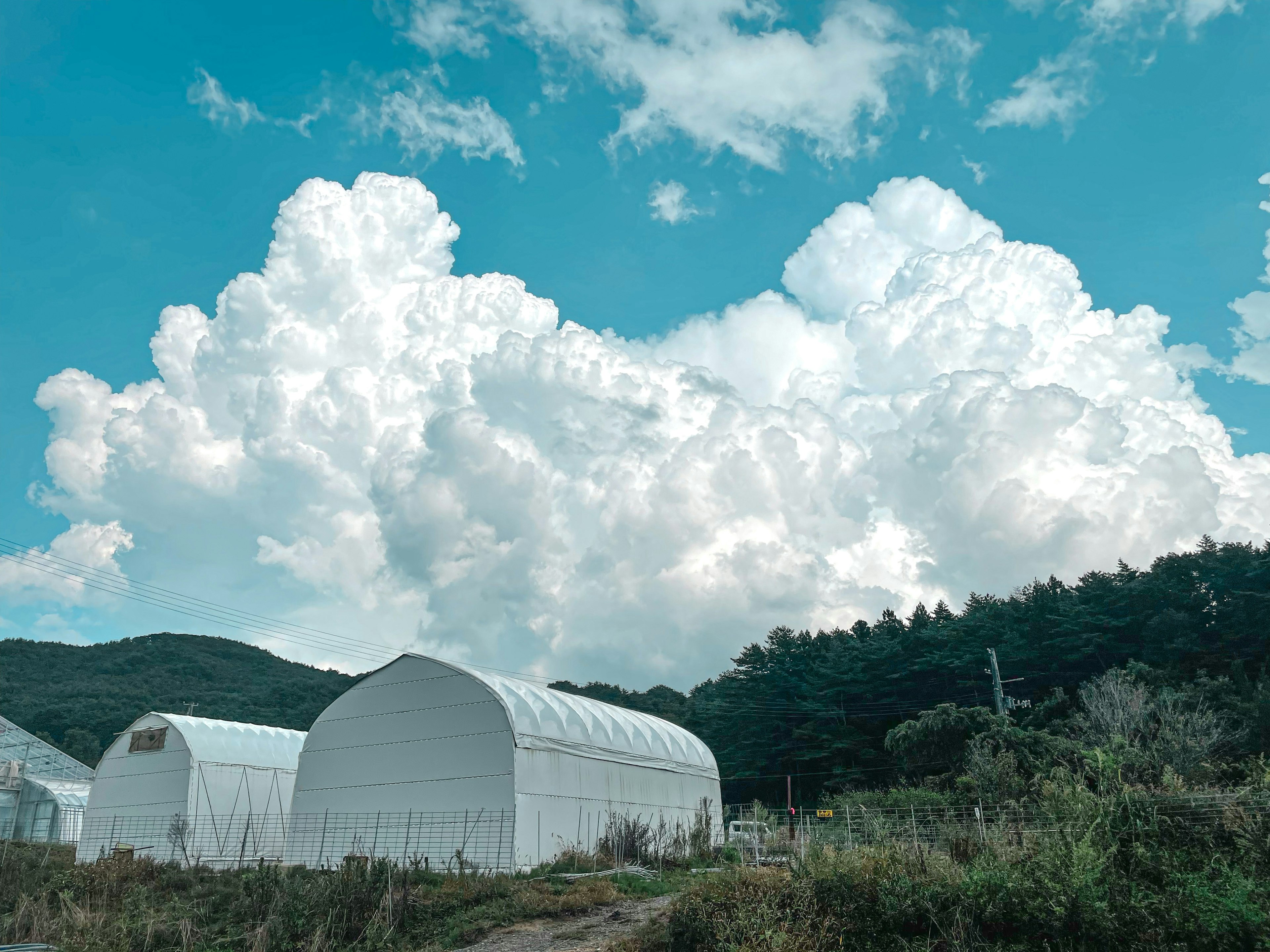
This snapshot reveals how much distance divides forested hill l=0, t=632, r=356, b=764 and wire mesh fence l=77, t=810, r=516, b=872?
32410 mm

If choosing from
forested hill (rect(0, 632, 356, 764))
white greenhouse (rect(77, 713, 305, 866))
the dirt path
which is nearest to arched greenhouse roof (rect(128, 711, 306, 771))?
white greenhouse (rect(77, 713, 305, 866))

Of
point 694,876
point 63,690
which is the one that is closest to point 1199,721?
point 694,876

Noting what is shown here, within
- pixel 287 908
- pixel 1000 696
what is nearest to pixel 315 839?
pixel 287 908

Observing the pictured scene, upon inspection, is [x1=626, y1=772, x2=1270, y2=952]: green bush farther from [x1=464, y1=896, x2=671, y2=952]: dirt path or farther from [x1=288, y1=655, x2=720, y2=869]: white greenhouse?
[x1=288, y1=655, x2=720, y2=869]: white greenhouse

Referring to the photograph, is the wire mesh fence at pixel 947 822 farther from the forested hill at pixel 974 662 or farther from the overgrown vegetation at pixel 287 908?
the forested hill at pixel 974 662

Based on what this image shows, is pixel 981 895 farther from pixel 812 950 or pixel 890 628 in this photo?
pixel 890 628

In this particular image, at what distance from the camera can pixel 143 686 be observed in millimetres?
95188

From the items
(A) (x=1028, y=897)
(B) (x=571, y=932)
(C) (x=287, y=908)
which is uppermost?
(A) (x=1028, y=897)

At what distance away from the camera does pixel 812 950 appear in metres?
12.0

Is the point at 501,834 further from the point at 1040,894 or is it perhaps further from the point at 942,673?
the point at 942,673

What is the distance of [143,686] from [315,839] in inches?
3196

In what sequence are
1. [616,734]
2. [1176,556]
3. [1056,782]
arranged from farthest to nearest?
[1176,556] < [616,734] < [1056,782]

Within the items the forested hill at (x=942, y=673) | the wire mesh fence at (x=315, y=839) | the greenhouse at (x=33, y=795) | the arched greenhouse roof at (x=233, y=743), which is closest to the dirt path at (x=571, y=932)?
the wire mesh fence at (x=315, y=839)

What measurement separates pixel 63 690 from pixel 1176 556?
103 metres
